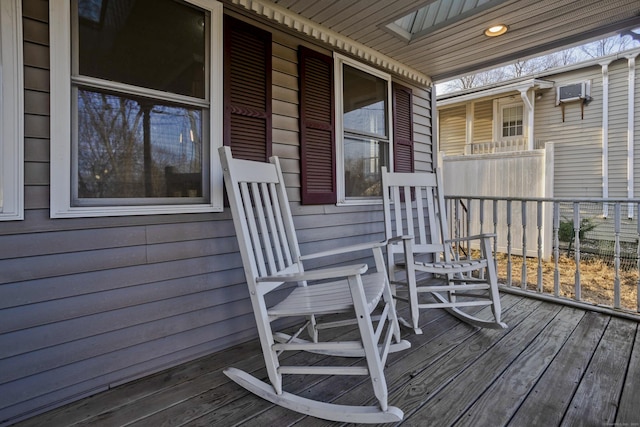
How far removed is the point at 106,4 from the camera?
162 centimetres

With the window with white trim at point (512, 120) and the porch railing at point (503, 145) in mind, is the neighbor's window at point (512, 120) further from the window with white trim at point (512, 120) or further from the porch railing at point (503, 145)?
the porch railing at point (503, 145)

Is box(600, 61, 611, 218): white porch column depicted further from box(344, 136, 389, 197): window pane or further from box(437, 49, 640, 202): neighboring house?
box(344, 136, 389, 197): window pane

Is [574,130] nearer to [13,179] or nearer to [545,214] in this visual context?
[545,214]

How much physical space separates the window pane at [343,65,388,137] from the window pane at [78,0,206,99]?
1.31 meters

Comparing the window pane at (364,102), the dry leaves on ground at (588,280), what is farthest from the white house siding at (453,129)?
the window pane at (364,102)

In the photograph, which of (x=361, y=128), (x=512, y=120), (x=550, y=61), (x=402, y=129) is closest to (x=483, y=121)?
(x=512, y=120)

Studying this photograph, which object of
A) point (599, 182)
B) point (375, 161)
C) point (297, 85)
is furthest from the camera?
point (599, 182)

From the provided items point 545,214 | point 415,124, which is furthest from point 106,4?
point 545,214

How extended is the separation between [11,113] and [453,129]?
27.6ft

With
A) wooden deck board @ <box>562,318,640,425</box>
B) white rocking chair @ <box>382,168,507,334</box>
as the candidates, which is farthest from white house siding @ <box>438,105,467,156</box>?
wooden deck board @ <box>562,318,640,425</box>

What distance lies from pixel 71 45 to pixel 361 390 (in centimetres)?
211

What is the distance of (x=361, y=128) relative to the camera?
296cm

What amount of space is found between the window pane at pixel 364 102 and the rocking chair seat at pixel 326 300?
5.08 ft

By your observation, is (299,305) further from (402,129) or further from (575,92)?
(575,92)
